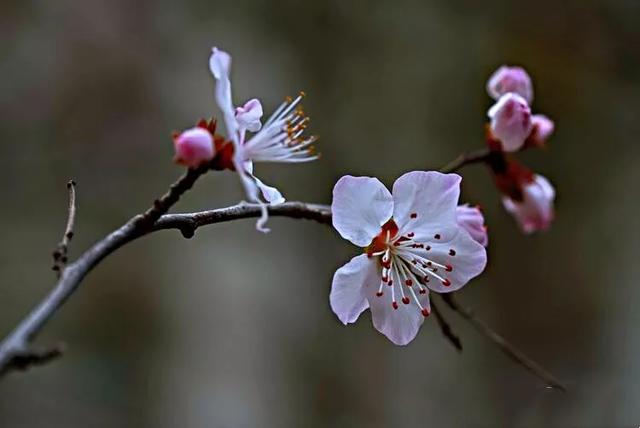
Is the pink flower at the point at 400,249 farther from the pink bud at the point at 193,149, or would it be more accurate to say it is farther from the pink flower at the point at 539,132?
the pink flower at the point at 539,132

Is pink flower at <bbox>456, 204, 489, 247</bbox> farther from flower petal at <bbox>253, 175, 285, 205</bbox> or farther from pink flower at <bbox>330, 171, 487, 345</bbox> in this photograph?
flower petal at <bbox>253, 175, 285, 205</bbox>

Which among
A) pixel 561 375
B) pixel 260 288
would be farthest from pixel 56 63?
pixel 561 375

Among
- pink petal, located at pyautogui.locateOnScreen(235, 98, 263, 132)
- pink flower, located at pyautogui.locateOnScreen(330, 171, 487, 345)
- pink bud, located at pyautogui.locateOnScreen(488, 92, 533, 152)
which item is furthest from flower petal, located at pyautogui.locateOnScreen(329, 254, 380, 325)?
pink bud, located at pyautogui.locateOnScreen(488, 92, 533, 152)

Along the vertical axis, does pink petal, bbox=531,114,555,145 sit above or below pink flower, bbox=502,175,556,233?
above

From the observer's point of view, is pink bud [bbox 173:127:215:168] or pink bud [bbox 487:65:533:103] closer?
pink bud [bbox 173:127:215:168]

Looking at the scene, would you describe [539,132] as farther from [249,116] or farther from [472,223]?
[249,116]

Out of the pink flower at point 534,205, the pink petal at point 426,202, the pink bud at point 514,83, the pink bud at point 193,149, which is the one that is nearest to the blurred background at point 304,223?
the pink flower at point 534,205

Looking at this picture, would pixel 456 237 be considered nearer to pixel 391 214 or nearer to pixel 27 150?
pixel 391 214

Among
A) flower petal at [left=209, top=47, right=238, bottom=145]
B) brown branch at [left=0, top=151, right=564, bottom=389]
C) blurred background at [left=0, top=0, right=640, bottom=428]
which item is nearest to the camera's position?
brown branch at [left=0, top=151, right=564, bottom=389]
